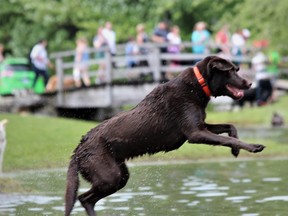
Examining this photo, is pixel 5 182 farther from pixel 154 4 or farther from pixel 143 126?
pixel 154 4

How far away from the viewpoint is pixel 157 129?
10016 mm

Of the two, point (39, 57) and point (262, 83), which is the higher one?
point (39, 57)

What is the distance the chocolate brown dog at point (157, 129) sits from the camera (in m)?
9.88

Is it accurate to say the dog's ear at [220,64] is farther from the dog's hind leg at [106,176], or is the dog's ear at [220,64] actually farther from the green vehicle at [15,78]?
the green vehicle at [15,78]

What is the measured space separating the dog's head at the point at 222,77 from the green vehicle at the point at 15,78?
72.6 feet

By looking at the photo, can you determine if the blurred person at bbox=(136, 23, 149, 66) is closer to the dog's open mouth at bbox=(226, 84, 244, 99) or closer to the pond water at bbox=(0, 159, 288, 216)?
the pond water at bbox=(0, 159, 288, 216)

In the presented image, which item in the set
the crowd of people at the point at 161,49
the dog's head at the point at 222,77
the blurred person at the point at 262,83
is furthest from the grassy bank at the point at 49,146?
the blurred person at the point at 262,83

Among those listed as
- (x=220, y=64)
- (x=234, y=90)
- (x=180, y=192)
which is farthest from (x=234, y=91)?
(x=180, y=192)

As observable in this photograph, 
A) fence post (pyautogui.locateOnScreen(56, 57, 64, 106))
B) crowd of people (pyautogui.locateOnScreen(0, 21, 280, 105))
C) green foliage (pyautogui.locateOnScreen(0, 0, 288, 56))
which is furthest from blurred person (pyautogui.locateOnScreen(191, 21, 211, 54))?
fence post (pyautogui.locateOnScreen(56, 57, 64, 106))

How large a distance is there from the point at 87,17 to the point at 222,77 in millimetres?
29633

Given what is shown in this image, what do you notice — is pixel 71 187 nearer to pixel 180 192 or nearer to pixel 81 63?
pixel 180 192

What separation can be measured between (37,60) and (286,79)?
9.38 meters

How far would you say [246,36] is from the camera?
31.3 m

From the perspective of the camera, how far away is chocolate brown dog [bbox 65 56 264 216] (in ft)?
32.4
